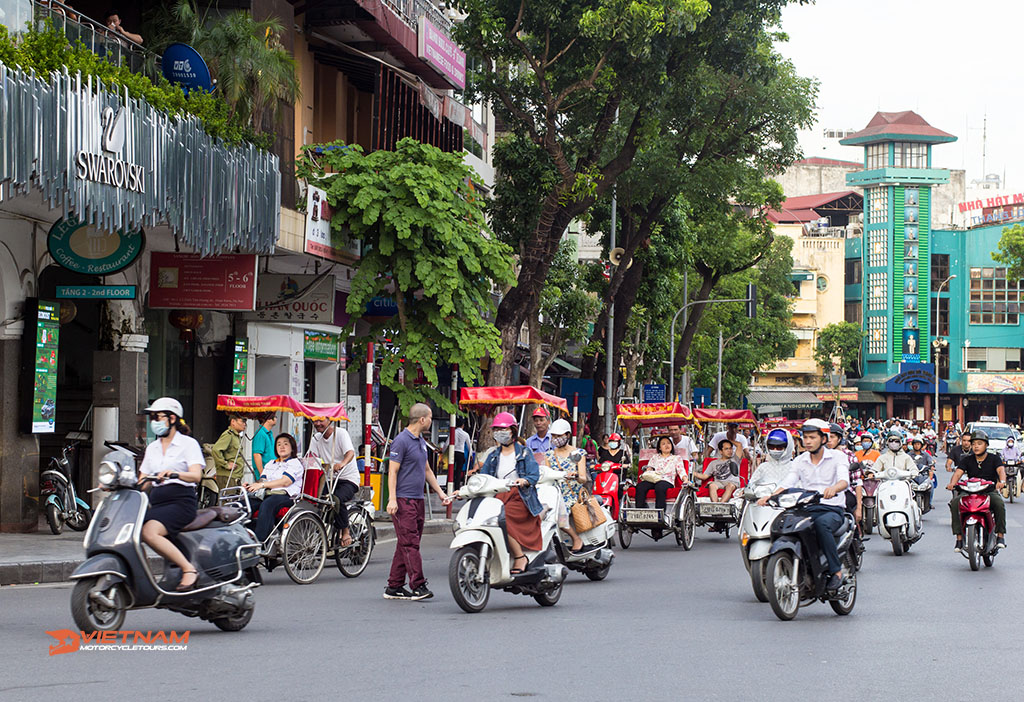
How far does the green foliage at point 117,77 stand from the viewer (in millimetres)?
14805

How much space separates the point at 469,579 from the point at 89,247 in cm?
871

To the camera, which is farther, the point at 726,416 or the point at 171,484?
the point at 726,416

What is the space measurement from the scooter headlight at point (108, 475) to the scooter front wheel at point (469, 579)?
3.05 meters

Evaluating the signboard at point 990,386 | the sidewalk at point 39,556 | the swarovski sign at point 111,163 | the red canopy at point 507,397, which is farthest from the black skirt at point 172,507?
the signboard at point 990,386

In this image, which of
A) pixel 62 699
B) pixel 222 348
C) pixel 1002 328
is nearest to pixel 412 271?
pixel 222 348

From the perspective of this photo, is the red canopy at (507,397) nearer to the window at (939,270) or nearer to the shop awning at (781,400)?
the shop awning at (781,400)

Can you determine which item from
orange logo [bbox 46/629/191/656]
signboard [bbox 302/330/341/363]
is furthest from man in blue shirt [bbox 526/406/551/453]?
signboard [bbox 302/330/341/363]

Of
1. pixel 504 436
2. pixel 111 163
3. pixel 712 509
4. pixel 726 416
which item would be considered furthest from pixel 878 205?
pixel 504 436

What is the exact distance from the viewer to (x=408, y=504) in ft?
41.0

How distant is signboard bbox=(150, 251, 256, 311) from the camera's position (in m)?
20.9

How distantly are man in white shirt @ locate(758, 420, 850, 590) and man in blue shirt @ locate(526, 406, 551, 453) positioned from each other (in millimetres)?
3295

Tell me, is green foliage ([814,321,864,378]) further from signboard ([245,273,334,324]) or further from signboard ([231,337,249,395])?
signboard ([245,273,334,324])

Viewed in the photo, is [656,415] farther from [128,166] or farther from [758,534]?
[758,534]

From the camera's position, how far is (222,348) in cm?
2488
